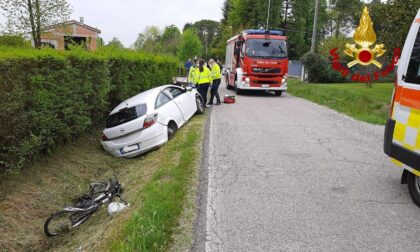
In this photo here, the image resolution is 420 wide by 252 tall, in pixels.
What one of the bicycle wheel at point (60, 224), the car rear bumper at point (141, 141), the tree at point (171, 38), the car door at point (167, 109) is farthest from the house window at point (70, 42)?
the tree at point (171, 38)

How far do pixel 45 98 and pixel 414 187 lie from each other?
6437mm

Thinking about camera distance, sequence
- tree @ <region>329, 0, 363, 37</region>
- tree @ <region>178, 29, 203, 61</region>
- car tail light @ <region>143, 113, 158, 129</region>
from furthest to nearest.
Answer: tree @ <region>329, 0, 363, 37</region>, tree @ <region>178, 29, 203, 61</region>, car tail light @ <region>143, 113, 158, 129</region>

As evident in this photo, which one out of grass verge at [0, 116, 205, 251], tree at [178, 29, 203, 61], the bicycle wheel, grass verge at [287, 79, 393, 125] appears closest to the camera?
grass verge at [0, 116, 205, 251]

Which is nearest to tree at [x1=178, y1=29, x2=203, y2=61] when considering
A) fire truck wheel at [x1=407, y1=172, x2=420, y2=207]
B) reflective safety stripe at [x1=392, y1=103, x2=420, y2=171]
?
reflective safety stripe at [x1=392, y1=103, x2=420, y2=171]

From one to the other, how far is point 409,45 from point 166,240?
3975 mm

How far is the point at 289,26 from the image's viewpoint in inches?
2510

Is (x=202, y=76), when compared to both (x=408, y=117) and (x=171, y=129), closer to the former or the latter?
(x=171, y=129)

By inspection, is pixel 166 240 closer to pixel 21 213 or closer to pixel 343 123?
pixel 21 213

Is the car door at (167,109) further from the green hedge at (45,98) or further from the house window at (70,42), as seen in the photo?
the house window at (70,42)

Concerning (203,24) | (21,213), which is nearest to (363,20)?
(21,213)

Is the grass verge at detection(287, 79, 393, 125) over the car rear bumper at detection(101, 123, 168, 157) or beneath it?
over

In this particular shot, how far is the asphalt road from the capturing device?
4250 millimetres

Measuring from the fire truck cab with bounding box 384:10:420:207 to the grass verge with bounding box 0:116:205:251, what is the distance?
9.57 ft

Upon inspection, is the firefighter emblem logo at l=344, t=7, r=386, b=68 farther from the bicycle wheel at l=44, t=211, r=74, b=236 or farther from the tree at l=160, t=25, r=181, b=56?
the tree at l=160, t=25, r=181, b=56
